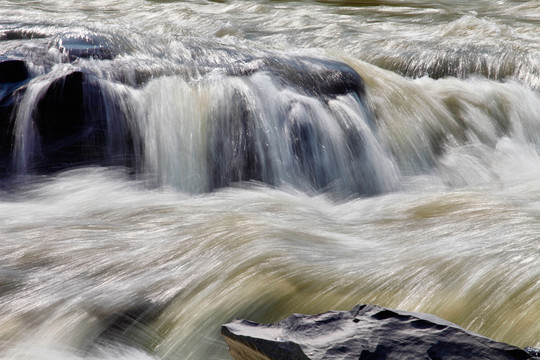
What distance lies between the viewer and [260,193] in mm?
4027

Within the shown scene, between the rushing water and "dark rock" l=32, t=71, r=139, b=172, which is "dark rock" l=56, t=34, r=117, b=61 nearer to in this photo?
the rushing water

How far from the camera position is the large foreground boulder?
196 cm

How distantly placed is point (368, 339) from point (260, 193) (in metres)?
2.09

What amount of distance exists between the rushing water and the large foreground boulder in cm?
44

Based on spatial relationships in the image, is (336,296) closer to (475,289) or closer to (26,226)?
(475,289)

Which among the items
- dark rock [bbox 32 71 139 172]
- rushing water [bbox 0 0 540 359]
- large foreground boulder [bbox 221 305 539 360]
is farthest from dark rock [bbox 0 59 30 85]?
large foreground boulder [bbox 221 305 539 360]

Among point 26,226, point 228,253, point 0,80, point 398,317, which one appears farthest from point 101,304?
point 0,80

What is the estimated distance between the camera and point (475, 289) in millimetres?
2697

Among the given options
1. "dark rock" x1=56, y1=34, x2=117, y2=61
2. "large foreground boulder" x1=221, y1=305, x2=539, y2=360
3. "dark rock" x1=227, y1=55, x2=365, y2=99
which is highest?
"dark rock" x1=56, y1=34, x2=117, y2=61

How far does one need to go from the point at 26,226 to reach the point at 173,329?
121 centimetres

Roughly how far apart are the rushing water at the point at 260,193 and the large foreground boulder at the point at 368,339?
440 millimetres

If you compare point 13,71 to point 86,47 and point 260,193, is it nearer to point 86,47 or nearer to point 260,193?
point 86,47

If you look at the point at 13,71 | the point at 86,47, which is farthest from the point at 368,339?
the point at 86,47

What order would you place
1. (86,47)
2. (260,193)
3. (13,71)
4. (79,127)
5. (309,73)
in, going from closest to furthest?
(260,193), (79,127), (13,71), (86,47), (309,73)
